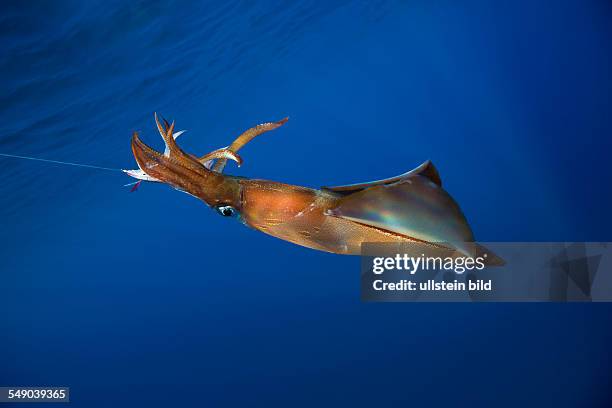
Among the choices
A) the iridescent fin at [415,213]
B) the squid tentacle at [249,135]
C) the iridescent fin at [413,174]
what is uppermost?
the squid tentacle at [249,135]

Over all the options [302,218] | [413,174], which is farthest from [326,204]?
[413,174]

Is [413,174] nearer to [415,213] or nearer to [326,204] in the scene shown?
[415,213]

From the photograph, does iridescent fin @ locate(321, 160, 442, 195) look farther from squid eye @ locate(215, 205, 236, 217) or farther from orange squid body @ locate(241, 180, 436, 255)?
squid eye @ locate(215, 205, 236, 217)

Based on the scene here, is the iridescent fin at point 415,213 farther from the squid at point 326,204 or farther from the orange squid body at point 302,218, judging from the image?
the orange squid body at point 302,218

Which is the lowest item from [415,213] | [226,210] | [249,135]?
[415,213]

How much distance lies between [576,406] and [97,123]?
41.1 feet

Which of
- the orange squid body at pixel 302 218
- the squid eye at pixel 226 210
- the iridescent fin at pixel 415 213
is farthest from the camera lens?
the squid eye at pixel 226 210

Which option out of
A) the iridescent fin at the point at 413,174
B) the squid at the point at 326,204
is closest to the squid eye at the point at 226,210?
the squid at the point at 326,204

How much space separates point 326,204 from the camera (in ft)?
6.03

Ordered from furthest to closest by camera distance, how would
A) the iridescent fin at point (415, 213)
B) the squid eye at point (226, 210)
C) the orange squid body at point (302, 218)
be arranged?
the squid eye at point (226, 210), the orange squid body at point (302, 218), the iridescent fin at point (415, 213)

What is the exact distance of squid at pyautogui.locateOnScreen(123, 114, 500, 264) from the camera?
1669 mm

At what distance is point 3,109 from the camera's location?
6719mm

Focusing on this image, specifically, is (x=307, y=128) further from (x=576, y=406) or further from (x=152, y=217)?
(x=576, y=406)

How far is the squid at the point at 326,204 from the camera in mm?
1669
